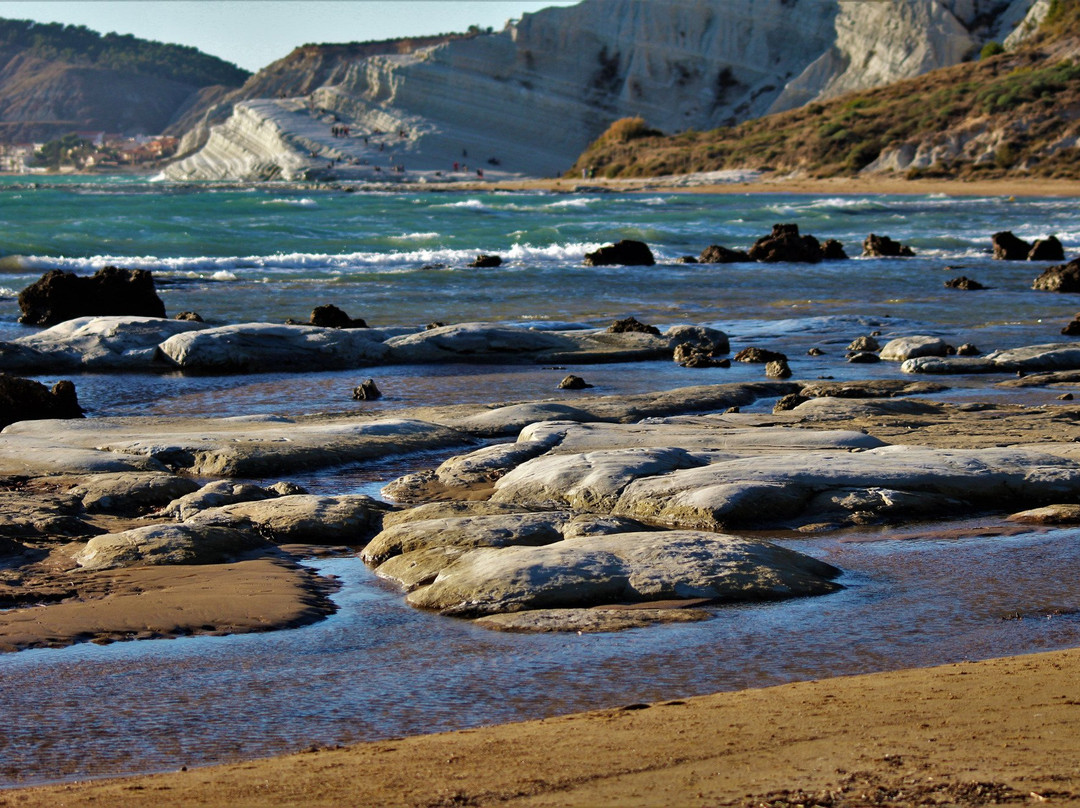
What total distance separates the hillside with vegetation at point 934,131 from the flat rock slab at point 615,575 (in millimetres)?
56735

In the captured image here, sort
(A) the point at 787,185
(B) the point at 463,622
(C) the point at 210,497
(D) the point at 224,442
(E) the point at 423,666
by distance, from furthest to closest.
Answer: (A) the point at 787,185 < (D) the point at 224,442 < (C) the point at 210,497 < (B) the point at 463,622 < (E) the point at 423,666

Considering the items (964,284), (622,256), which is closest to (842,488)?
(964,284)

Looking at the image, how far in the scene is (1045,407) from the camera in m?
10.7

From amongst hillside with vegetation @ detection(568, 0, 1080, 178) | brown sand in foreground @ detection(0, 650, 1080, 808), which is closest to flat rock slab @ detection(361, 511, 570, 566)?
brown sand in foreground @ detection(0, 650, 1080, 808)

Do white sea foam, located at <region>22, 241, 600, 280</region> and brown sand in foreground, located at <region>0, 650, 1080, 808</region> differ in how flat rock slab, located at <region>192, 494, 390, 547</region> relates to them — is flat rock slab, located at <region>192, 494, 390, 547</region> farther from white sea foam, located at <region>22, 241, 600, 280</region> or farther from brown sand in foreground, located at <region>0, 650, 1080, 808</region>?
white sea foam, located at <region>22, 241, 600, 280</region>

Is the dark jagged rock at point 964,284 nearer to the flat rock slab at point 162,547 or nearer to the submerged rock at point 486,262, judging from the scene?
the submerged rock at point 486,262

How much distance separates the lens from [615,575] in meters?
5.59

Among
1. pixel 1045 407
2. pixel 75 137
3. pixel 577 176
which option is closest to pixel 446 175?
pixel 577 176

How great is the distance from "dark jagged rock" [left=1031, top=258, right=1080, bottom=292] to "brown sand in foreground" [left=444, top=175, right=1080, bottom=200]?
30355 millimetres

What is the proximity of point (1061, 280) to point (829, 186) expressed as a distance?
4280 cm

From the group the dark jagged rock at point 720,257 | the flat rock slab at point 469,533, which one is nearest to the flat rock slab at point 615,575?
the flat rock slab at point 469,533

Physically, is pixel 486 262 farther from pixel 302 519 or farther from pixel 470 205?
pixel 470 205

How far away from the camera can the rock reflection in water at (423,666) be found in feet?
13.6

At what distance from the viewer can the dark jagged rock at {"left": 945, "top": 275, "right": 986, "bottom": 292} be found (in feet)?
75.7
